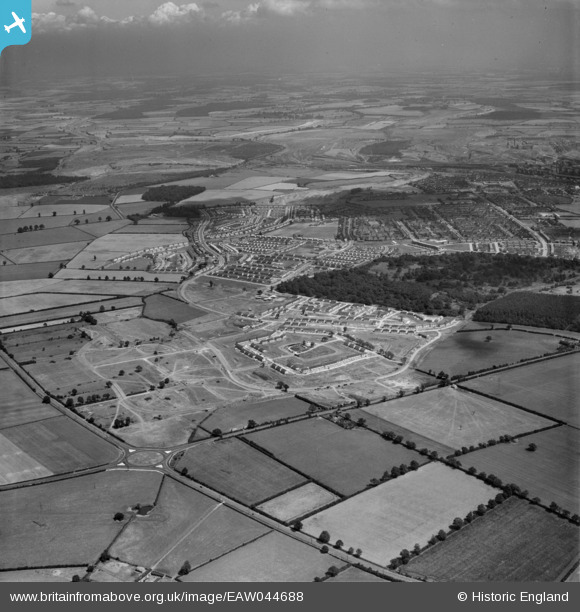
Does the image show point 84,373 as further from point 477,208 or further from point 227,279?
point 477,208


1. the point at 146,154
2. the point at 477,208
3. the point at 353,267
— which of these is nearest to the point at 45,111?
the point at 146,154

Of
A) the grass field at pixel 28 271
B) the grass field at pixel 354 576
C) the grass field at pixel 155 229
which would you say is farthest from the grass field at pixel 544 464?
the grass field at pixel 155 229

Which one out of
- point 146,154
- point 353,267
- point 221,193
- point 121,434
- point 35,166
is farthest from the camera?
point 146,154

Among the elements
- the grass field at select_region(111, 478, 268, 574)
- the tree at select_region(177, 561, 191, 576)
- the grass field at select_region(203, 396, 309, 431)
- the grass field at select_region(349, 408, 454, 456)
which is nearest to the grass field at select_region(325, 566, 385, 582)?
the grass field at select_region(111, 478, 268, 574)

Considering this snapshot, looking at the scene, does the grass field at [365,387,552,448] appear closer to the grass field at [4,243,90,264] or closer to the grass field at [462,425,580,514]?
the grass field at [462,425,580,514]

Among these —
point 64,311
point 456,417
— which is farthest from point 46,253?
point 456,417

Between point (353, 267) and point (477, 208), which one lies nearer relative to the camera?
point (353, 267)
